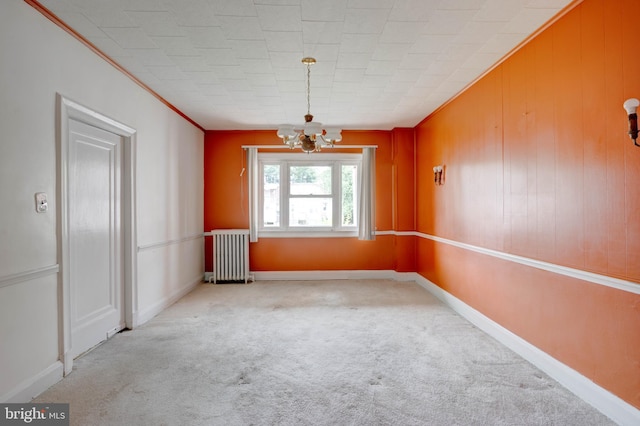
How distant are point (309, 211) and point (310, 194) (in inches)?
12.3

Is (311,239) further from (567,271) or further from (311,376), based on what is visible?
(567,271)

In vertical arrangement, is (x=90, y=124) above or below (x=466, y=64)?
below

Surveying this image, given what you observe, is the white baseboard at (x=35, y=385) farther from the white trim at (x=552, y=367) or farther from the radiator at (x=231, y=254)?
the white trim at (x=552, y=367)

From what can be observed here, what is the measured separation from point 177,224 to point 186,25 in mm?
2943

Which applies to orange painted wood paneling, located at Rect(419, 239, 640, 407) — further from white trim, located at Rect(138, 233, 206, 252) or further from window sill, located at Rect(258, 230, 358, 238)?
white trim, located at Rect(138, 233, 206, 252)

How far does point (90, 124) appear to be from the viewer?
9.75 ft

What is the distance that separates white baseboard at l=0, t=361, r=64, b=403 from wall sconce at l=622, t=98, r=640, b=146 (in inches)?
154

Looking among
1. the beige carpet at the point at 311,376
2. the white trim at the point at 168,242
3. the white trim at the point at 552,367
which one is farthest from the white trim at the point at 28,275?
the white trim at the point at 552,367

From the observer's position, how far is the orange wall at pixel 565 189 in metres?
1.95

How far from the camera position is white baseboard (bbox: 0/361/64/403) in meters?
2.08

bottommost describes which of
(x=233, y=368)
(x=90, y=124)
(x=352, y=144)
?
(x=233, y=368)

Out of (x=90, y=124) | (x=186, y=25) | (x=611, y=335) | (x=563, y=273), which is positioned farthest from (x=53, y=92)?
(x=611, y=335)

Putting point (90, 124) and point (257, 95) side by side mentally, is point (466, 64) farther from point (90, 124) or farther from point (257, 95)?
point (90, 124)

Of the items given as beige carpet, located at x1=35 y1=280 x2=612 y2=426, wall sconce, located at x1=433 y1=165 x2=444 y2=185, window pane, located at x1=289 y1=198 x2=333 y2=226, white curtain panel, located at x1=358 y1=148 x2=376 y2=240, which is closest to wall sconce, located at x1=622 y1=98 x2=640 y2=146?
beige carpet, located at x1=35 y1=280 x2=612 y2=426
